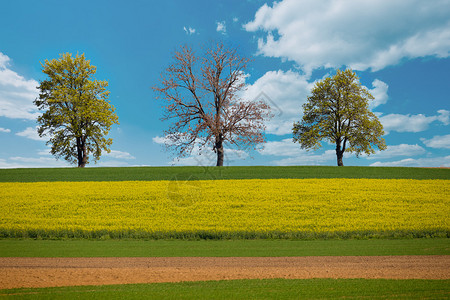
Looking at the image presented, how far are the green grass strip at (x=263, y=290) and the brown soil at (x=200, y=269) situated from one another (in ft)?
2.01

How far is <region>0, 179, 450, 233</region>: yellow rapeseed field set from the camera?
1672cm

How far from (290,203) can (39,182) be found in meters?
22.8

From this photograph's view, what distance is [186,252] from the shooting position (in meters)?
12.4

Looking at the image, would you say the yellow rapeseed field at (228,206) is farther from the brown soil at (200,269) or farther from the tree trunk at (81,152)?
the tree trunk at (81,152)

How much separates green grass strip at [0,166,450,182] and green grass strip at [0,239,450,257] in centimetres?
1520

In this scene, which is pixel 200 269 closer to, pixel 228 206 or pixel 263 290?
pixel 263 290

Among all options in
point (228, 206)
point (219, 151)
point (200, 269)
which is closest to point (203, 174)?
point (219, 151)

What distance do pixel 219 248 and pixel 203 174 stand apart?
61.0 feet

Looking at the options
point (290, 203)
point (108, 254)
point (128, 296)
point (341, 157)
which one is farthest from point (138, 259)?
point (341, 157)

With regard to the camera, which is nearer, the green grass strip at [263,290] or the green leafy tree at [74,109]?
the green grass strip at [263,290]

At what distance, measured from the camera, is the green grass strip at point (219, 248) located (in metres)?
12.2

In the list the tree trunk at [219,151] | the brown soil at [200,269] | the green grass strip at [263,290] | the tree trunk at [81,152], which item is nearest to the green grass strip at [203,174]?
the tree trunk at [219,151]

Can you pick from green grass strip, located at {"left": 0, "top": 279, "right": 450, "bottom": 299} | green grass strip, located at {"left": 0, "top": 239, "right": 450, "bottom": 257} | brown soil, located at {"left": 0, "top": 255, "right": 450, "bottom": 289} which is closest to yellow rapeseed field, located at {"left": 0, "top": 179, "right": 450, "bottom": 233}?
green grass strip, located at {"left": 0, "top": 239, "right": 450, "bottom": 257}

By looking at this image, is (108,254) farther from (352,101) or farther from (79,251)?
(352,101)
